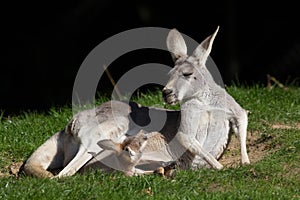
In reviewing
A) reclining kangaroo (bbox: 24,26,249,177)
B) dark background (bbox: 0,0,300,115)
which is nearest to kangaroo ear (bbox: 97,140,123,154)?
reclining kangaroo (bbox: 24,26,249,177)

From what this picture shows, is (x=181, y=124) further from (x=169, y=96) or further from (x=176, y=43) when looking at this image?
(x=176, y=43)

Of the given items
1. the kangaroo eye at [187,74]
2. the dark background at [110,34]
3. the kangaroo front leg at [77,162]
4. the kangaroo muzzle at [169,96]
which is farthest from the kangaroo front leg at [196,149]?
the dark background at [110,34]

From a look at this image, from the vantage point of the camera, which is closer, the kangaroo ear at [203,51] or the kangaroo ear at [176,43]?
the kangaroo ear at [203,51]

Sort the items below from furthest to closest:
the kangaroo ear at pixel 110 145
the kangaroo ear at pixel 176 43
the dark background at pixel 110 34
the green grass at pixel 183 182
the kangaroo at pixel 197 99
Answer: the dark background at pixel 110 34, the kangaroo ear at pixel 176 43, the kangaroo at pixel 197 99, the kangaroo ear at pixel 110 145, the green grass at pixel 183 182

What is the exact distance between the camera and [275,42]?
15109 mm

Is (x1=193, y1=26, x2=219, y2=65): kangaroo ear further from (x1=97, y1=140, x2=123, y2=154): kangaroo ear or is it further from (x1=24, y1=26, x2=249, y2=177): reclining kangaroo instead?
(x1=97, y1=140, x2=123, y2=154): kangaroo ear

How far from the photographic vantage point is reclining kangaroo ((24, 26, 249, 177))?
6938 mm

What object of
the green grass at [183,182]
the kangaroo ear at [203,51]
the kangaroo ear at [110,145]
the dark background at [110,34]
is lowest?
the dark background at [110,34]

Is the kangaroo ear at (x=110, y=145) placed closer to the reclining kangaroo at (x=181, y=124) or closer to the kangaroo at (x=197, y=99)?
the reclining kangaroo at (x=181, y=124)

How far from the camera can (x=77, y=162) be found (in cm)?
689

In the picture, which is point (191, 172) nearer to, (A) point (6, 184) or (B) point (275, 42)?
(A) point (6, 184)

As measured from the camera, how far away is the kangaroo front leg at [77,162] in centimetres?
685

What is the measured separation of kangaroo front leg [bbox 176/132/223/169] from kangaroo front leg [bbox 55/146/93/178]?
78 centimetres

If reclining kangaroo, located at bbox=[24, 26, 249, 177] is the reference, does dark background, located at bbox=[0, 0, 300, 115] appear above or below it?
below
